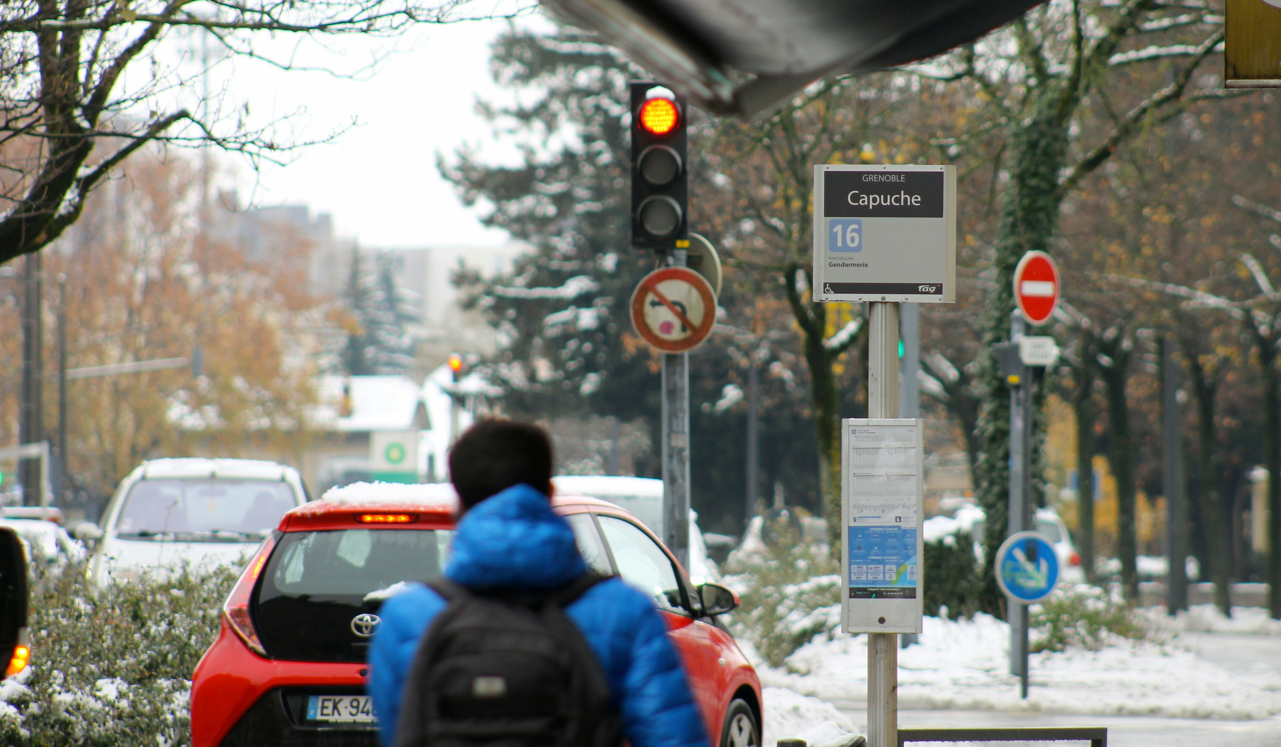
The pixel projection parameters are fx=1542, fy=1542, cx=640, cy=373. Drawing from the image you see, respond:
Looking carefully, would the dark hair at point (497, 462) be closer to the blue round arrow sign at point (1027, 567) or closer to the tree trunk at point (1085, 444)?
the blue round arrow sign at point (1027, 567)

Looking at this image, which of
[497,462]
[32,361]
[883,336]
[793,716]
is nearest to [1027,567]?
[793,716]

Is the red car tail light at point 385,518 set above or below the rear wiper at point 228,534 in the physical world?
above

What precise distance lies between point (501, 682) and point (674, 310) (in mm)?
6801

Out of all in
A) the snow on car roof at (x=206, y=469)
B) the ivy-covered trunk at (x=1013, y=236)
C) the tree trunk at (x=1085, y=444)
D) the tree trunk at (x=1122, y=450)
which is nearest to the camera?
the snow on car roof at (x=206, y=469)

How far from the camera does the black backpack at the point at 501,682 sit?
2.60 meters

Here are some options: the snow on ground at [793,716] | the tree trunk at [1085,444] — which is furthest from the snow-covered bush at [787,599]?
the tree trunk at [1085,444]

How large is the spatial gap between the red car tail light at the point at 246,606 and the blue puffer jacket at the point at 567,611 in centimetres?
330

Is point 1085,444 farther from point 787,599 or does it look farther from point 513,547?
point 513,547

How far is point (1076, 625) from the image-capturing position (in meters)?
13.7

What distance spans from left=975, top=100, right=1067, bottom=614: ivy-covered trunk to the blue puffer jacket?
1307 centimetres

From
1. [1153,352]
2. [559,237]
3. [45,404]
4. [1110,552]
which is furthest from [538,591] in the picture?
[1110,552]

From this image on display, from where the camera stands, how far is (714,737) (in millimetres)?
6188

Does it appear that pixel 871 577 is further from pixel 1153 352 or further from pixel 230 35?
pixel 1153 352

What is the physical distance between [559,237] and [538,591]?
121ft
